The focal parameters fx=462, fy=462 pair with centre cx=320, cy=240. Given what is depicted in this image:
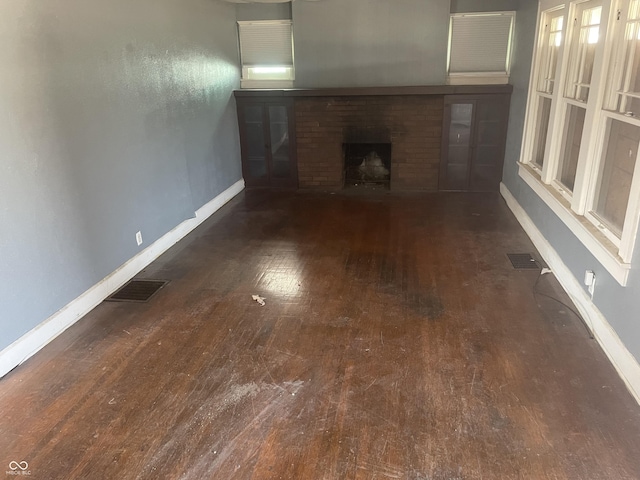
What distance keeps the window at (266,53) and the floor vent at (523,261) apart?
4192mm

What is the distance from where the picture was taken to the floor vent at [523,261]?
417 cm

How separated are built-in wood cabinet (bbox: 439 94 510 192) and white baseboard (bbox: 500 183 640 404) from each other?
6.40 feet

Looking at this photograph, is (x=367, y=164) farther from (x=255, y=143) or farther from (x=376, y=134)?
(x=255, y=143)

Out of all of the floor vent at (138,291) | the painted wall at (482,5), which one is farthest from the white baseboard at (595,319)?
the floor vent at (138,291)

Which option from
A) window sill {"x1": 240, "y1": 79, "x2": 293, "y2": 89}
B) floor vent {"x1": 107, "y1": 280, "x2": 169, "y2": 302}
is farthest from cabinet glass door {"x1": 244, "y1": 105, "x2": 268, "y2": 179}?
floor vent {"x1": 107, "y1": 280, "x2": 169, "y2": 302}

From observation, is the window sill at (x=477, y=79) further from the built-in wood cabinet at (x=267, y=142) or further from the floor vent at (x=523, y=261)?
the floor vent at (x=523, y=261)

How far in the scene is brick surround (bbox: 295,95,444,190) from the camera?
6512mm

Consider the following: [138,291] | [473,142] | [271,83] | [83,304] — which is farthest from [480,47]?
[83,304]

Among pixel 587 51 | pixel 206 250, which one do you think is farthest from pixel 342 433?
pixel 587 51

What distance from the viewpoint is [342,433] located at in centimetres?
235

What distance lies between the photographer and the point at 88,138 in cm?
356

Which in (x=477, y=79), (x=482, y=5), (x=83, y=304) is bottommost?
(x=83, y=304)

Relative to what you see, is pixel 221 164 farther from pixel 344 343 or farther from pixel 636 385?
pixel 636 385

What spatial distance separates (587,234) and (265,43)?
5269 millimetres
